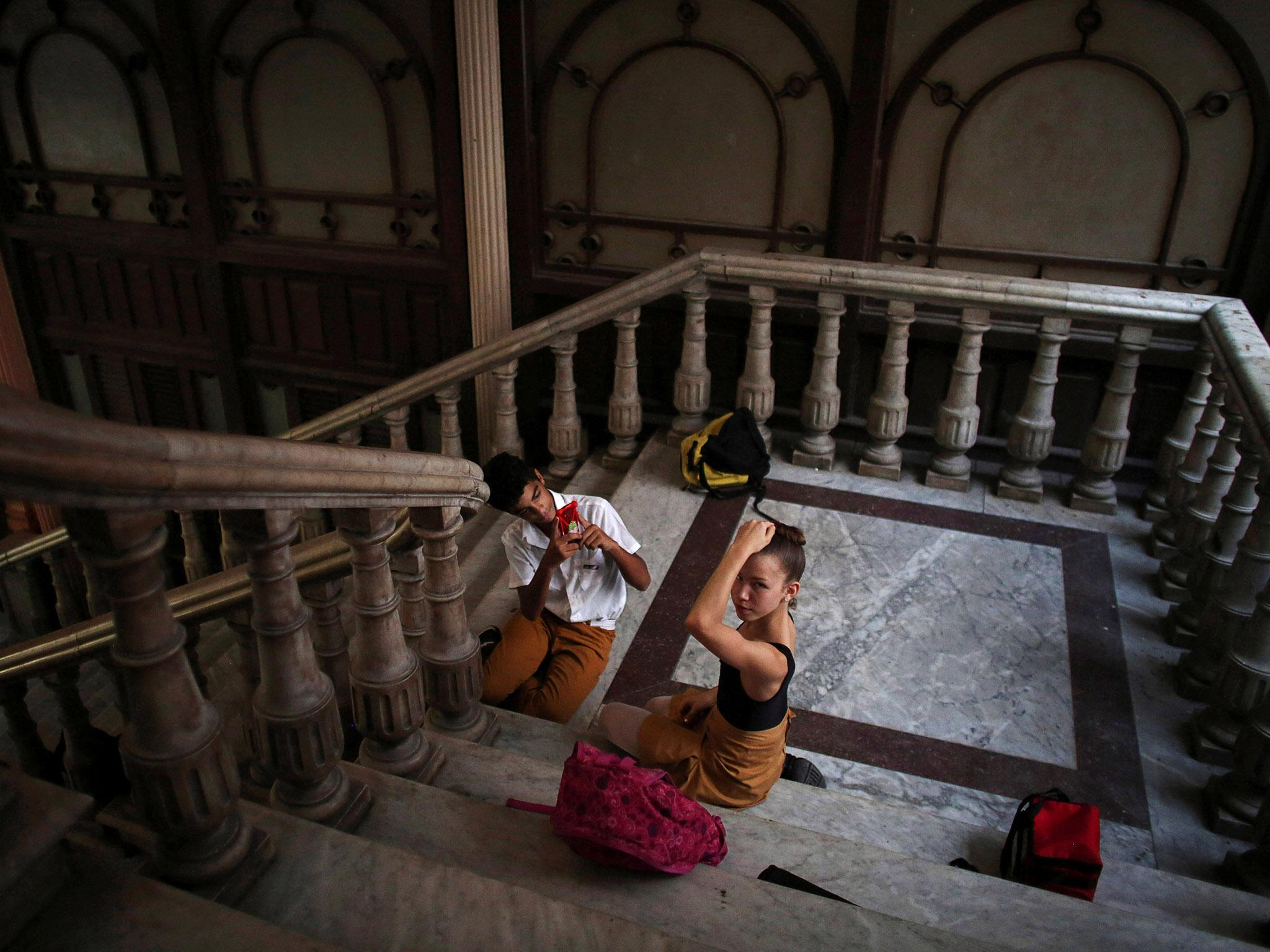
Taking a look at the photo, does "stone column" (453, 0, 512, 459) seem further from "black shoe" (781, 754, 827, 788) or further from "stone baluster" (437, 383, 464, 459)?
"black shoe" (781, 754, 827, 788)

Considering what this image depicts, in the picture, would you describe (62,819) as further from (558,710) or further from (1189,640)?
(1189,640)

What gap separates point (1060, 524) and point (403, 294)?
3.88 meters

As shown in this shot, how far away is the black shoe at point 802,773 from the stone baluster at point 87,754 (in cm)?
187

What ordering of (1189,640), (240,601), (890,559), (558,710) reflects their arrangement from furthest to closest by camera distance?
(890,559), (1189,640), (558,710), (240,601)

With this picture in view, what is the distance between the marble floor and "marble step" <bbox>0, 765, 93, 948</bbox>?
2.01 metres

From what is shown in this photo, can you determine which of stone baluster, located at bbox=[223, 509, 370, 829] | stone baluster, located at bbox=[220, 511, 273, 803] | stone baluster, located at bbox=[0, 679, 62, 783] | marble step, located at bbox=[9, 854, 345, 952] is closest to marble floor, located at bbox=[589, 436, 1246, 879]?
stone baluster, located at bbox=[220, 511, 273, 803]

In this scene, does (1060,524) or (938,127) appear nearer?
(1060,524)

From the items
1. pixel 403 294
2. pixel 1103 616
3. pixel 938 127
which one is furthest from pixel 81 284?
pixel 1103 616

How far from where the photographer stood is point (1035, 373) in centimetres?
410

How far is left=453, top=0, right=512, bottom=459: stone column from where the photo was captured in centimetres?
507

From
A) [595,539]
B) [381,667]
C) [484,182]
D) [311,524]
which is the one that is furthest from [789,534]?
[311,524]

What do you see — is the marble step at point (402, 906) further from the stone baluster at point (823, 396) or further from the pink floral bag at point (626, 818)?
the stone baluster at point (823, 396)

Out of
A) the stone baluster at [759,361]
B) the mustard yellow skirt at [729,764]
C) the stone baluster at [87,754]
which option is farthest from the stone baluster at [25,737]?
the stone baluster at [759,361]

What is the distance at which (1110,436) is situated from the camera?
13.4 ft
